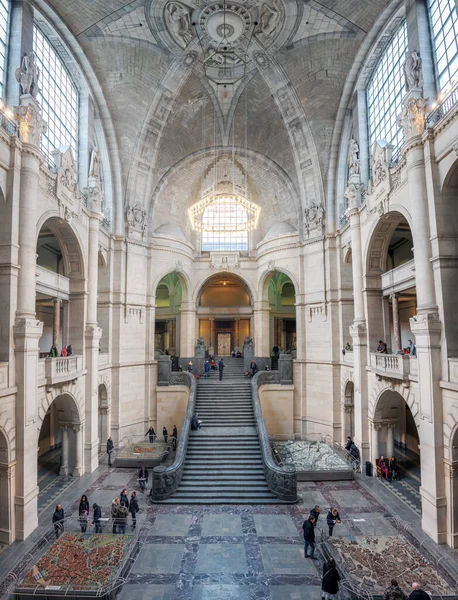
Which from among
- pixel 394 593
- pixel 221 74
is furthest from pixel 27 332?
pixel 221 74

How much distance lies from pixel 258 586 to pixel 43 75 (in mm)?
18241

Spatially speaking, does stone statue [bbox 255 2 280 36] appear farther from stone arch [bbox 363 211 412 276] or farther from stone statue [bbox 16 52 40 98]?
stone arch [bbox 363 211 412 276]

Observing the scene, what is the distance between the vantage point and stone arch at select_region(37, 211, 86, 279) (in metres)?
15.5

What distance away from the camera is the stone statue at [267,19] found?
16905mm

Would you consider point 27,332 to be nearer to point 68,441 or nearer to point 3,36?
point 68,441

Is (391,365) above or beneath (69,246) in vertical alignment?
beneath

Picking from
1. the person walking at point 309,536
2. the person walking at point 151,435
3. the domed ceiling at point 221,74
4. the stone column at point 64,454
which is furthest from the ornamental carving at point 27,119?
the person walking at point 151,435

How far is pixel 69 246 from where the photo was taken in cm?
1661

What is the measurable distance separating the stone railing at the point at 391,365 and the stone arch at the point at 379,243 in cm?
368

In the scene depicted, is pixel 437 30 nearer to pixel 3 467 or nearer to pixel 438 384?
pixel 438 384

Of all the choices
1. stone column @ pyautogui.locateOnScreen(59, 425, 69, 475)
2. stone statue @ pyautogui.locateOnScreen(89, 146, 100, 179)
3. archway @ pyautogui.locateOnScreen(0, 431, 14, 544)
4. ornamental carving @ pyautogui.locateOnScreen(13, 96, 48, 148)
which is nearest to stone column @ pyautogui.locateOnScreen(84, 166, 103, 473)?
stone statue @ pyautogui.locateOnScreen(89, 146, 100, 179)

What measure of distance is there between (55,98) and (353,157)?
13170 mm

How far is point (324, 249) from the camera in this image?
21.6 m

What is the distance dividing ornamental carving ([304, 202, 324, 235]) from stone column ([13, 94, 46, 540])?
46.5ft
